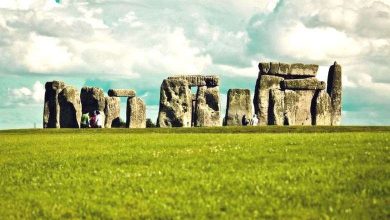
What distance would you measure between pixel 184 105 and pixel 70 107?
37.2 feet

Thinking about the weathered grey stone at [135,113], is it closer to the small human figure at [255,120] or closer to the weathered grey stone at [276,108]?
the small human figure at [255,120]

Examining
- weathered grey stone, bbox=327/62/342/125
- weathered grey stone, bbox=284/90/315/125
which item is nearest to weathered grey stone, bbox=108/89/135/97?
weathered grey stone, bbox=284/90/315/125

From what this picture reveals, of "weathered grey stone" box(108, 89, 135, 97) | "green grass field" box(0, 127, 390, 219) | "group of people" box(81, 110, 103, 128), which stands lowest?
"green grass field" box(0, 127, 390, 219)

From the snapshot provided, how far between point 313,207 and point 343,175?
299 cm

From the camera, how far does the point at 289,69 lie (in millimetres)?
66250

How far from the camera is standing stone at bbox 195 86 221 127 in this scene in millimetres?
62938

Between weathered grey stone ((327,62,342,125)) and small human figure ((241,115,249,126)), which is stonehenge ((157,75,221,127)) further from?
weathered grey stone ((327,62,342,125))

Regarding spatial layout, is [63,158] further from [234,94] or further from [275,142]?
[234,94]

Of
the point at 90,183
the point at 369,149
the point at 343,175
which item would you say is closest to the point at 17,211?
the point at 90,183

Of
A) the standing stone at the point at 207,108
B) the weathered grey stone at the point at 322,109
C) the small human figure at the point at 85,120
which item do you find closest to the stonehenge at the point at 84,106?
the small human figure at the point at 85,120

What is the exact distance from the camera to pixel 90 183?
18.8 m

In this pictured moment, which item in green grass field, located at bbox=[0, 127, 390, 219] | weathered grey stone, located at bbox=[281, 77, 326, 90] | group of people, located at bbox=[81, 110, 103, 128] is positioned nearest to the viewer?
green grass field, located at bbox=[0, 127, 390, 219]

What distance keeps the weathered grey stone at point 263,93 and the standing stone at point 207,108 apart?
4030 millimetres

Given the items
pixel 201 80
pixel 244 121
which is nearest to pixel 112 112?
pixel 201 80
